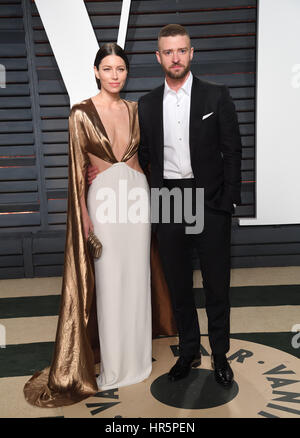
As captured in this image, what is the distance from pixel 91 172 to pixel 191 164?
0.52 metres

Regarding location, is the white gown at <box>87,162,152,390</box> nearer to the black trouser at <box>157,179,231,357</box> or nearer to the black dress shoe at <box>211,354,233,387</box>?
the black trouser at <box>157,179,231,357</box>

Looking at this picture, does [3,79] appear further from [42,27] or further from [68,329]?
[68,329]

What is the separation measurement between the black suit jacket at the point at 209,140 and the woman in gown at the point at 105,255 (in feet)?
0.31

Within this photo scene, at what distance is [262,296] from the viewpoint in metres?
3.86

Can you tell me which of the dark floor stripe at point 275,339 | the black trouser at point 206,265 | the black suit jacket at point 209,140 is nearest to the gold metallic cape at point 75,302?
the black suit jacket at point 209,140

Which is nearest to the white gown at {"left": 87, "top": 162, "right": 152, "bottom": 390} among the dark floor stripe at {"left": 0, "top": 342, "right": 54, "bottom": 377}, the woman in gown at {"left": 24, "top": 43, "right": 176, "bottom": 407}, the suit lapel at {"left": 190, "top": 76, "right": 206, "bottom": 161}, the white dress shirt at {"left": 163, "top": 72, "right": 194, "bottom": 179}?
the woman in gown at {"left": 24, "top": 43, "right": 176, "bottom": 407}

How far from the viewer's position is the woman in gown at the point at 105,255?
2.35m

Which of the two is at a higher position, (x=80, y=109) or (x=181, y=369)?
(x=80, y=109)

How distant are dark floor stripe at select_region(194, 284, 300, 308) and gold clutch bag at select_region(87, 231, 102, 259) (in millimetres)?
1541

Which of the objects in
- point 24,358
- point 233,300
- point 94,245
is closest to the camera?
point 94,245

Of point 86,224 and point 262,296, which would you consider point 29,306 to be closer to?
point 86,224

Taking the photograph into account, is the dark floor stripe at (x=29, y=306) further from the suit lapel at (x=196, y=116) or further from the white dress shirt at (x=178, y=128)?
the suit lapel at (x=196, y=116)

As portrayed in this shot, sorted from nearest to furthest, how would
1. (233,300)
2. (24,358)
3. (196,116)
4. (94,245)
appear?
(196,116) → (94,245) → (24,358) → (233,300)

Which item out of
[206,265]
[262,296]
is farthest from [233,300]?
[206,265]
